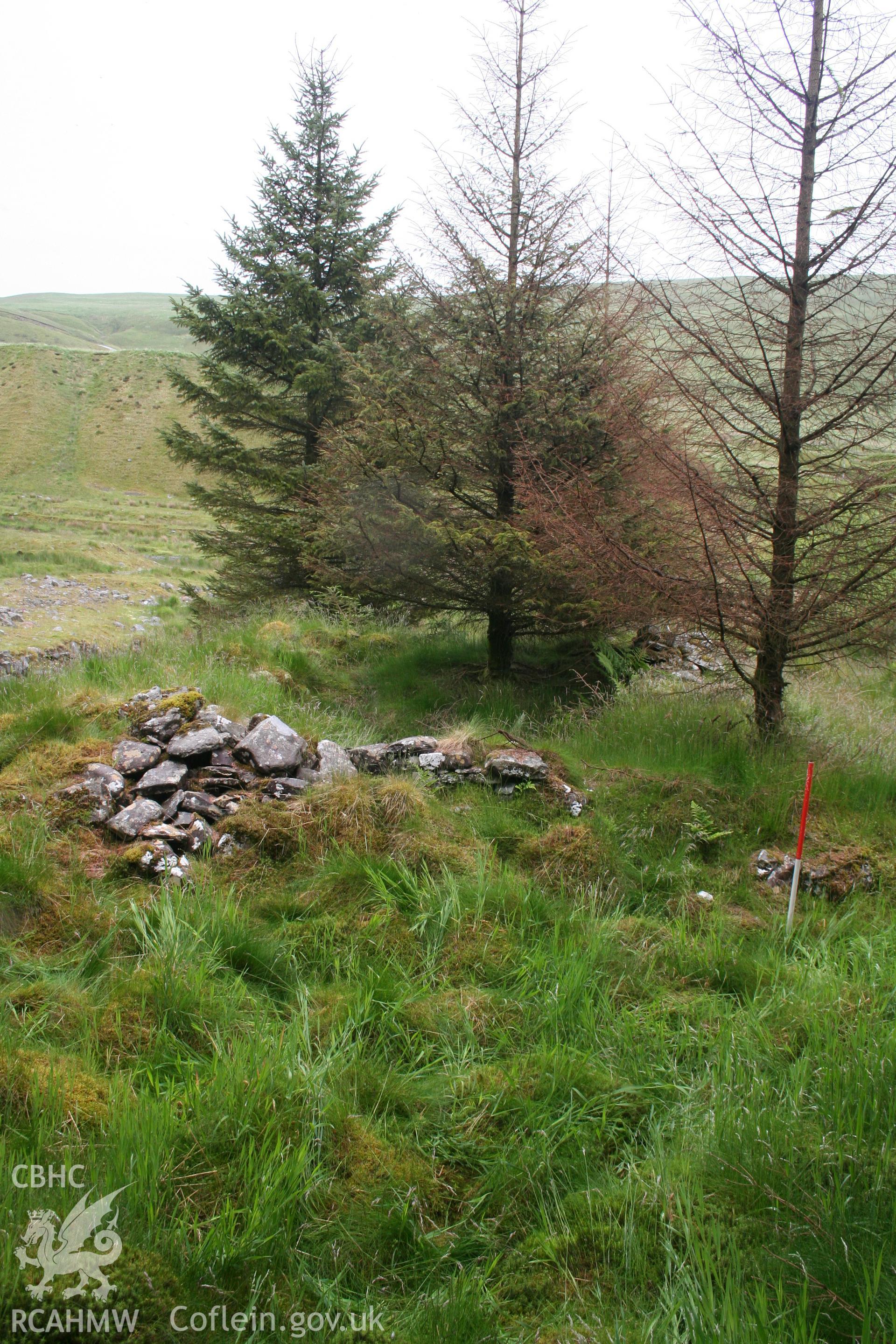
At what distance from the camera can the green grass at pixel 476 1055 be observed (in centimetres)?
188

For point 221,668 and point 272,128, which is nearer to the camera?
point 221,668

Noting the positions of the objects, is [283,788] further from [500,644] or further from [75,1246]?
[500,644]

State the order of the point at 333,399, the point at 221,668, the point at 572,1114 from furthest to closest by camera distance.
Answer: the point at 333,399 → the point at 221,668 → the point at 572,1114

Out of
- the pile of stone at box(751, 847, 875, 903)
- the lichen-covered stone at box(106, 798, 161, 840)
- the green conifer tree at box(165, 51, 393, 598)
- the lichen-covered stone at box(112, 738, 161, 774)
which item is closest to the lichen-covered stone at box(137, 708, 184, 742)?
the lichen-covered stone at box(112, 738, 161, 774)

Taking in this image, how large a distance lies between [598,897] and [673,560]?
8.80 feet

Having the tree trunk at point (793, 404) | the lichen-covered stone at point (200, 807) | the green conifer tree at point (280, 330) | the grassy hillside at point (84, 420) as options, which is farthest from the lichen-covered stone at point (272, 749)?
the grassy hillside at point (84, 420)

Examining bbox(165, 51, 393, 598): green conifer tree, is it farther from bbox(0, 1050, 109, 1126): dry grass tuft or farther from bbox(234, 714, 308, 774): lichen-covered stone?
bbox(0, 1050, 109, 1126): dry grass tuft

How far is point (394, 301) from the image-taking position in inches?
312

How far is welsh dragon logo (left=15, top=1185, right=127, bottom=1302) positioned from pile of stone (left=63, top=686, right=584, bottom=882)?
1.88 metres

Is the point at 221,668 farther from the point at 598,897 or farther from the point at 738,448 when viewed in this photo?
the point at 738,448

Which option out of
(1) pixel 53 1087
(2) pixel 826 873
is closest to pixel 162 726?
(1) pixel 53 1087

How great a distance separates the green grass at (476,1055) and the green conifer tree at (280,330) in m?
7.91

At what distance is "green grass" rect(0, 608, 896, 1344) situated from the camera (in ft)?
6.16

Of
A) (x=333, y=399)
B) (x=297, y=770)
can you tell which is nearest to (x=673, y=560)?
(x=297, y=770)
